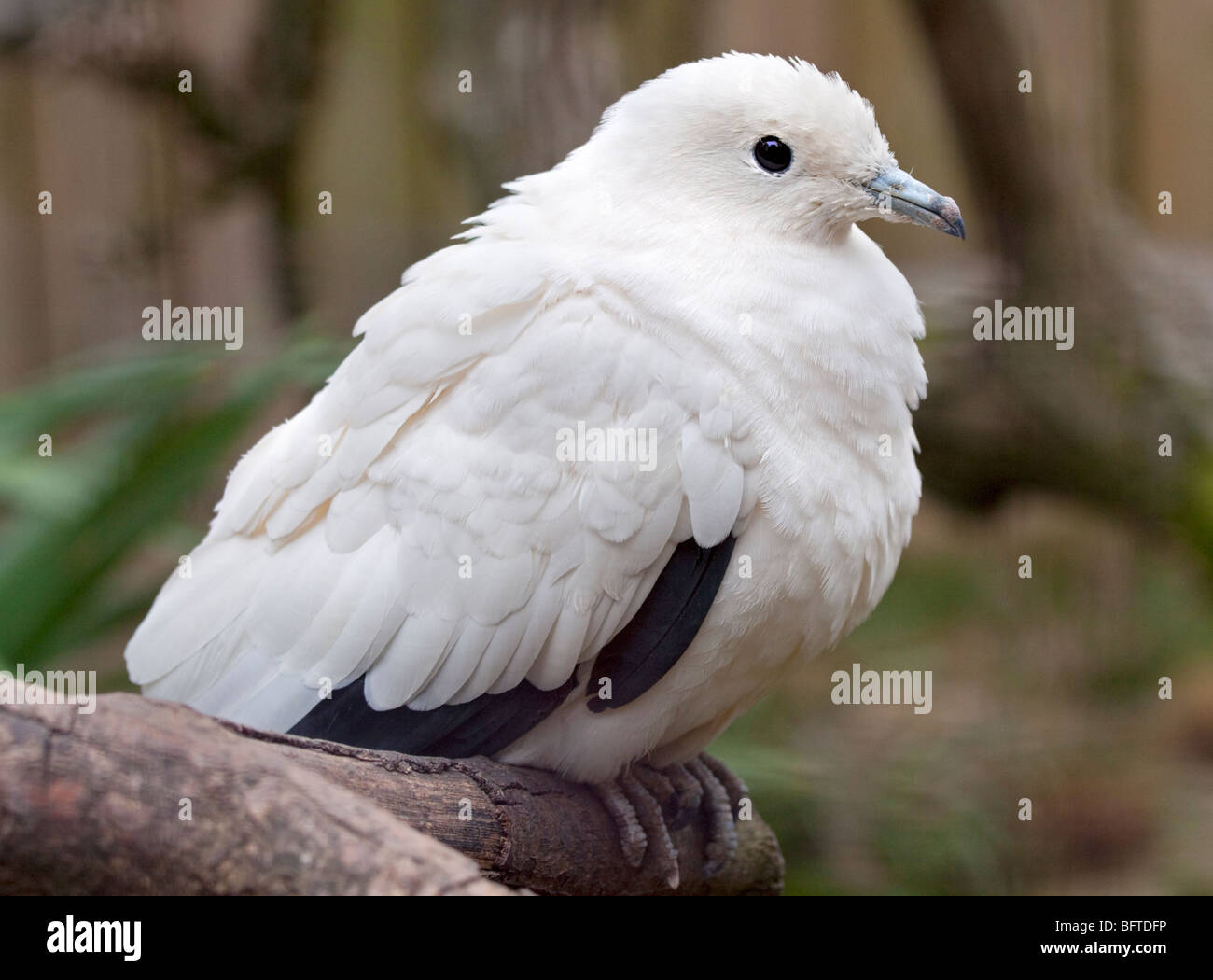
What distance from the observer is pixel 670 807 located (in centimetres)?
252

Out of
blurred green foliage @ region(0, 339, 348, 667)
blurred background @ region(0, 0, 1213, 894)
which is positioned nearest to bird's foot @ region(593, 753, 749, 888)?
blurred background @ region(0, 0, 1213, 894)

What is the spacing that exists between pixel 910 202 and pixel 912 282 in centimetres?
238

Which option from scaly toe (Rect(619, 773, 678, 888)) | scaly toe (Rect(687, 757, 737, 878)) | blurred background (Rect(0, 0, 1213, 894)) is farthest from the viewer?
blurred background (Rect(0, 0, 1213, 894))

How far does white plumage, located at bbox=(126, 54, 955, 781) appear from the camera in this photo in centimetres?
212

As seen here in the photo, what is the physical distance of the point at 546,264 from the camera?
2.22m

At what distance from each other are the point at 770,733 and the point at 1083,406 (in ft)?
5.33

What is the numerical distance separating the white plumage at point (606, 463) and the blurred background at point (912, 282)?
1.28 m
